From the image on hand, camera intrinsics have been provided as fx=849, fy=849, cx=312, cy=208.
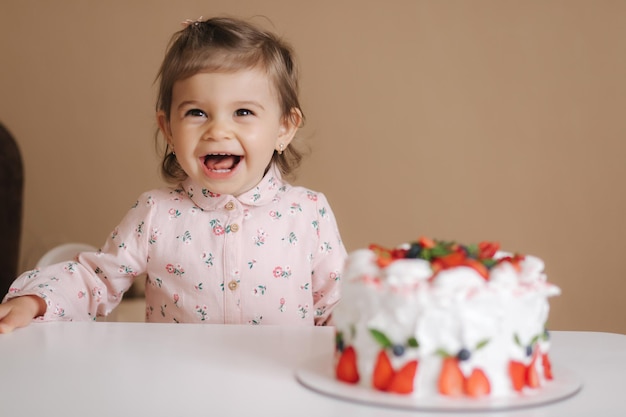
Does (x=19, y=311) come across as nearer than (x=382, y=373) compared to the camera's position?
No

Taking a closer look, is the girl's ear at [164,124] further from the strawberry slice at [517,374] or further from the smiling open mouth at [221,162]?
the strawberry slice at [517,374]

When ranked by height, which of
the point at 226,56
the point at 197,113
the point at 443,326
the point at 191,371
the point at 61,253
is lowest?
the point at 61,253

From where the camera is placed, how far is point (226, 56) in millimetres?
1548

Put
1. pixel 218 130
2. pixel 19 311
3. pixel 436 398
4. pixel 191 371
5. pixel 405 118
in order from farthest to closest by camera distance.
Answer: pixel 405 118 < pixel 218 130 < pixel 19 311 < pixel 191 371 < pixel 436 398

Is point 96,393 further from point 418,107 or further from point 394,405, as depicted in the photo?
point 418,107

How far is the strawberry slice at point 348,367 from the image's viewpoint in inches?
33.3

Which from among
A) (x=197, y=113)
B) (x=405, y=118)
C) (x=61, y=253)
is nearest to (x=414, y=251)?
(x=197, y=113)

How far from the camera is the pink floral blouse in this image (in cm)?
157

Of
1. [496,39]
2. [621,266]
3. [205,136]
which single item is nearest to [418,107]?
[496,39]

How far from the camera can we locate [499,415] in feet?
2.47

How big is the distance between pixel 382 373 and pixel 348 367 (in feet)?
0.14

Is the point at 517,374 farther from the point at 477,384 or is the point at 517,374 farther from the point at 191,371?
the point at 191,371

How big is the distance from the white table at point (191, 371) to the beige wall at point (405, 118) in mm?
1870

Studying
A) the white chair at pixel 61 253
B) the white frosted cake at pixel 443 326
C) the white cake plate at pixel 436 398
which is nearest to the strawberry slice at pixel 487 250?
the white frosted cake at pixel 443 326
